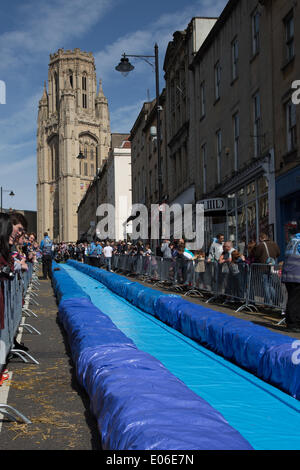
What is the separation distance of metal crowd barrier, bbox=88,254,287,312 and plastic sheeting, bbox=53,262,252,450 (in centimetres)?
608

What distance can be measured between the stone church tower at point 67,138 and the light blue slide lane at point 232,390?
118 metres

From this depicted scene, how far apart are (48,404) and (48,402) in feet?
0.23

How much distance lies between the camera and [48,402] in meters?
5.55

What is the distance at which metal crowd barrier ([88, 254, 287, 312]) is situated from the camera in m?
11.6

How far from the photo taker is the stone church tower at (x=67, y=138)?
126m

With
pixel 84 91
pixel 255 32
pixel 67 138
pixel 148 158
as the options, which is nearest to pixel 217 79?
pixel 255 32

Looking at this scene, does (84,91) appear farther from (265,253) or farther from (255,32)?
(265,253)

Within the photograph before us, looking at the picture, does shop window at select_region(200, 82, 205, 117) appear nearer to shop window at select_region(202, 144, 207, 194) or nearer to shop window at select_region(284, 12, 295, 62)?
shop window at select_region(202, 144, 207, 194)

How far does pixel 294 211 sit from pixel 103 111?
12138cm

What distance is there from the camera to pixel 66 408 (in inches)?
211

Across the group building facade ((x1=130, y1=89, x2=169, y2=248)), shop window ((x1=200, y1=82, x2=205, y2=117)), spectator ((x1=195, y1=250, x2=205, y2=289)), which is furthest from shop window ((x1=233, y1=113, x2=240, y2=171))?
building facade ((x1=130, y1=89, x2=169, y2=248))

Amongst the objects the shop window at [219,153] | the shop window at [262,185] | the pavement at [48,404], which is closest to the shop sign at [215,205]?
the shop window at [219,153]

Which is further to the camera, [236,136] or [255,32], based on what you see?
[236,136]
